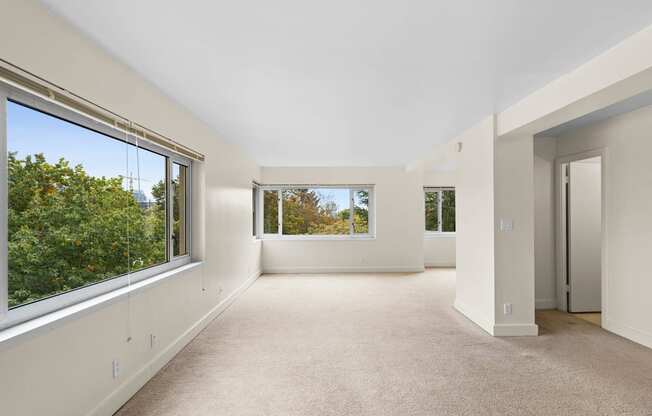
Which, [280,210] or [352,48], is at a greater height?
[352,48]

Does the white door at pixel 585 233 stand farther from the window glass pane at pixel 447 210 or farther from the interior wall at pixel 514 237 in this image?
the window glass pane at pixel 447 210

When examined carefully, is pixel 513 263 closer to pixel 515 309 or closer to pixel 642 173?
pixel 515 309

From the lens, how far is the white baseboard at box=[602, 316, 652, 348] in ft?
11.1

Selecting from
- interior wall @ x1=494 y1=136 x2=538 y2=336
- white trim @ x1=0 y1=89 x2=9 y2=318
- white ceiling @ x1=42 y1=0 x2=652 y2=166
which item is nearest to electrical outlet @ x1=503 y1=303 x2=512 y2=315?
interior wall @ x1=494 y1=136 x2=538 y2=336

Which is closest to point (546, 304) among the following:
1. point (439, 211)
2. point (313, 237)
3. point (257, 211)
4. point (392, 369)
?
point (392, 369)

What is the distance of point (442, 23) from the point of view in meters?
1.85

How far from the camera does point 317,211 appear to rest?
7.97 m

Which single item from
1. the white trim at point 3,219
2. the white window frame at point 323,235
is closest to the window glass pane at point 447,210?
the white window frame at point 323,235

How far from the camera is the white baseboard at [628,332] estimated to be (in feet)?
11.1

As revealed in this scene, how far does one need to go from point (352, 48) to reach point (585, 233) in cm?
422

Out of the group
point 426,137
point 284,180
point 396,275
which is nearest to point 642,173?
point 426,137

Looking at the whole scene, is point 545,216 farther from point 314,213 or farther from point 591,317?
point 314,213

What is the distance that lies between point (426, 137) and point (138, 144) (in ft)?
11.2

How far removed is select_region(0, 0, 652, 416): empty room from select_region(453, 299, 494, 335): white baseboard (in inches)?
1.0
